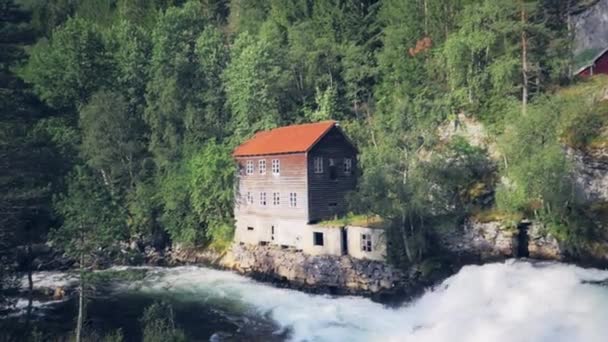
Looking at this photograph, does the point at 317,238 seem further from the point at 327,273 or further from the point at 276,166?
the point at 276,166

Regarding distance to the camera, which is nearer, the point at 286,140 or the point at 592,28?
the point at 286,140

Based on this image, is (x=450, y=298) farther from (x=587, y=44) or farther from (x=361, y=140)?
(x=587, y=44)

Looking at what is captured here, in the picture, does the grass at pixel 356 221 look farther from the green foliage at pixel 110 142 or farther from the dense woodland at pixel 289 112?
the green foliage at pixel 110 142

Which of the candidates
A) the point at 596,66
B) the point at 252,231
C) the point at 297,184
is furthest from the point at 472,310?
the point at 596,66

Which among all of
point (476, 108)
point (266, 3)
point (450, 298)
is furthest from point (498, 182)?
point (266, 3)

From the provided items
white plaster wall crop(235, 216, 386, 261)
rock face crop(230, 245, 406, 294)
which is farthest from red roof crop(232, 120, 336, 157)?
rock face crop(230, 245, 406, 294)

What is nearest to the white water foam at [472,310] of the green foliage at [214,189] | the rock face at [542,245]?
the rock face at [542,245]
